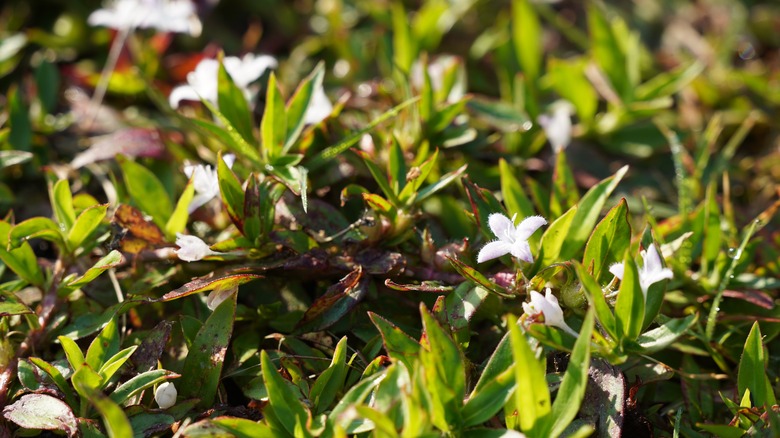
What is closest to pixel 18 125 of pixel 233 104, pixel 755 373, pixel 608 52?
pixel 233 104

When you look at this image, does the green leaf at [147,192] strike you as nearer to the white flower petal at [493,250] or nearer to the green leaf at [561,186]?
the white flower petal at [493,250]

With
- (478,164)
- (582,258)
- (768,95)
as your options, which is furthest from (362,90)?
(768,95)

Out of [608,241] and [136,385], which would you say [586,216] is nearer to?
[608,241]

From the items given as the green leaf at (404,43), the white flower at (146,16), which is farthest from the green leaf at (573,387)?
the white flower at (146,16)

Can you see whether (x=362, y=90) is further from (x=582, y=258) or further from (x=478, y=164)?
(x=582, y=258)

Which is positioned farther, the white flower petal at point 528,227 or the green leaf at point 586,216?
the green leaf at point 586,216

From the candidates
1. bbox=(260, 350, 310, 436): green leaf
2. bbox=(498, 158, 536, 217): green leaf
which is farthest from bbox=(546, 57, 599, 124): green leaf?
bbox=(260, 350, 310, 436): green leaf

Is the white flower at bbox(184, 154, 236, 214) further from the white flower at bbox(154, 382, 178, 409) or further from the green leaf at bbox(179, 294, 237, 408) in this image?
the white flower at bbox(154, 382, 178, 409)

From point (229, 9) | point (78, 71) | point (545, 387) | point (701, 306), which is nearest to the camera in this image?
point (545, 387)
